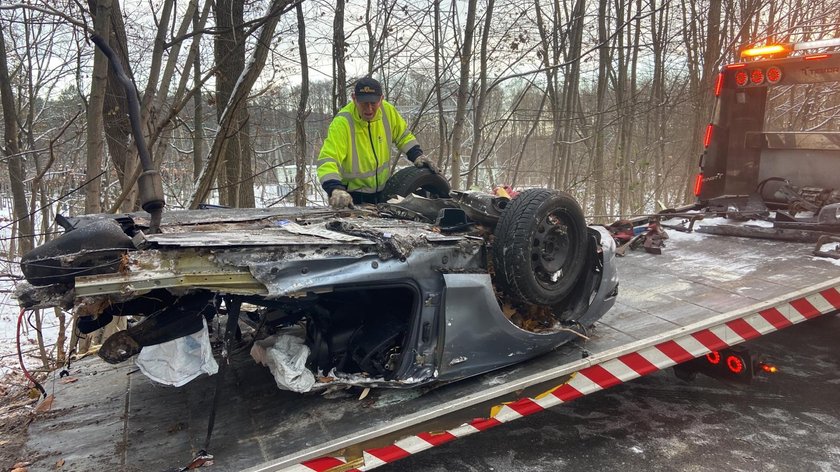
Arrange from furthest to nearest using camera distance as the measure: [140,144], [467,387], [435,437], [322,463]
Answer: [467,387], [435,437], [322,463], [140,144]

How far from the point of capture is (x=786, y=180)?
540cm

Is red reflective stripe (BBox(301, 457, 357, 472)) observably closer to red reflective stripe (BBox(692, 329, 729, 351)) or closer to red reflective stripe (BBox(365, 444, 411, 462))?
red reflective stripe (BBox(365, 444, 411, 462))

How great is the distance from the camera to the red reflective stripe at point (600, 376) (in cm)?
294

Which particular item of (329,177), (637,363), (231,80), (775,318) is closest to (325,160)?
(329,177)

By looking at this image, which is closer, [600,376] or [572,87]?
[600,376]

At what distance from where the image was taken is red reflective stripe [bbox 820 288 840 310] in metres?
3.65

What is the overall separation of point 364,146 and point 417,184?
549 millimetres

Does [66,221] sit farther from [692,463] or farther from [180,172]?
[180,172]

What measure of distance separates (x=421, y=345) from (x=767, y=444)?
2269 millimetres

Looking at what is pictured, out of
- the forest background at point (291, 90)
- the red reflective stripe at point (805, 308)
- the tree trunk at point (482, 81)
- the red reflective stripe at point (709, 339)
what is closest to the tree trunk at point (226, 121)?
the forest background at point (291, 90)

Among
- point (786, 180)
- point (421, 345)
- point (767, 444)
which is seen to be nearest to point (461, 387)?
point (421, 345)

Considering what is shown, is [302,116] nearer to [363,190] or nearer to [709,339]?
[363,190]

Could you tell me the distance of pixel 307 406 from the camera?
2684 mm

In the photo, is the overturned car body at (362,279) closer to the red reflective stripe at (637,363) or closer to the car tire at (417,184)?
the red reflective stripe at (637,363)
